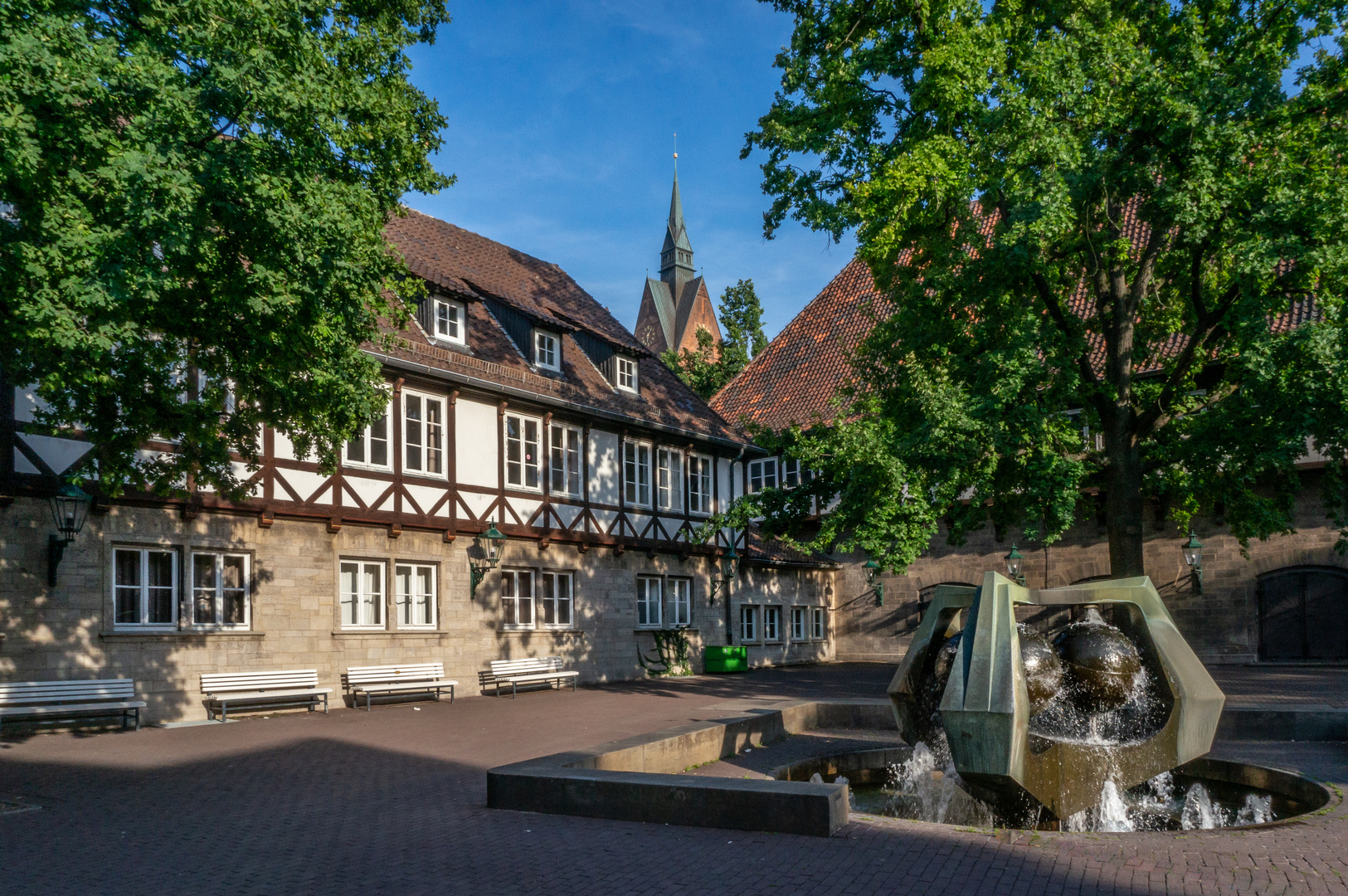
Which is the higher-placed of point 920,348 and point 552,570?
point 920,348

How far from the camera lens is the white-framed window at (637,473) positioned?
22992 millimetres

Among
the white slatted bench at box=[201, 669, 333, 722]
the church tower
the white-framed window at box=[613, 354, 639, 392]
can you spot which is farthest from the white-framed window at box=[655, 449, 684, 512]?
the church tower

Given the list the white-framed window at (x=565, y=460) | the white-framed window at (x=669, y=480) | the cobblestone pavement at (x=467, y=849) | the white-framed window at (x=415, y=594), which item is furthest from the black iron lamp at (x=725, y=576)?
the cobblestone pavement at (x=467, y=849)

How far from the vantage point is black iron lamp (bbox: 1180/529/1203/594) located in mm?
24797

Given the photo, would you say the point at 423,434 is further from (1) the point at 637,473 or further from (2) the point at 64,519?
(2) the point at 64,519

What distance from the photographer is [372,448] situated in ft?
57.0

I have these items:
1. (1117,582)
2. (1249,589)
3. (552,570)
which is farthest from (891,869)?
(1249,589)

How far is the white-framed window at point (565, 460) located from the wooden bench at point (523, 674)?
11.2 feet

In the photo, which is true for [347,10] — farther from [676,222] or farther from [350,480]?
[676,222]

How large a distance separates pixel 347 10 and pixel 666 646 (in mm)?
15562

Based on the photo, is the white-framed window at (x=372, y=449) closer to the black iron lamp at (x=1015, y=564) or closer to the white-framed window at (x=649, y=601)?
the white-framed window at (x=649, y=601)

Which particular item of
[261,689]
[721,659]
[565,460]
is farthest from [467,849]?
[721,659]

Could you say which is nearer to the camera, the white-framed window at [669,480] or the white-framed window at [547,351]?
the white-framed window at [547,351]

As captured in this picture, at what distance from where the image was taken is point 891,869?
5934 millimetres
